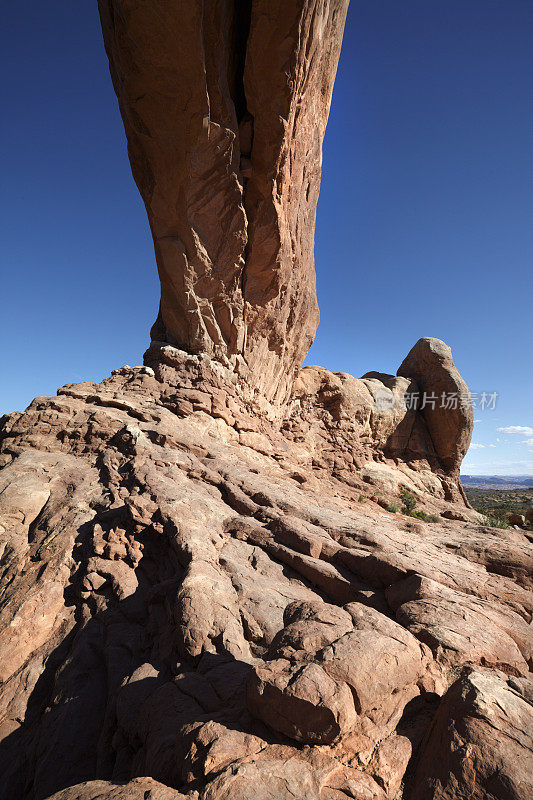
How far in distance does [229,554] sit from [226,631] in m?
1.74

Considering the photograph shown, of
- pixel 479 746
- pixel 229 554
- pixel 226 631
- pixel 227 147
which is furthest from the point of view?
pixel 227 147

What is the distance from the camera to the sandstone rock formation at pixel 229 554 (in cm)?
259

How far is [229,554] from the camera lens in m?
5.77

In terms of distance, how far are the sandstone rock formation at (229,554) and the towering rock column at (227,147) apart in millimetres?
67

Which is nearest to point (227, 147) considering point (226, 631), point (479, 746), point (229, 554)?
point (229, 554)

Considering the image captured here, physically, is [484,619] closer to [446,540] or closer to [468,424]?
[446,540]

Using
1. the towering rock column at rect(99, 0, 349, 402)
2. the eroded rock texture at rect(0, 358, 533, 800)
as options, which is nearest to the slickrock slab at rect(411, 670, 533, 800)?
the eroded rock texture at rect(0, 358, 533, 800)

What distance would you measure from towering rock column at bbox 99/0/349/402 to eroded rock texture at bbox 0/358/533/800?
484 centimetres

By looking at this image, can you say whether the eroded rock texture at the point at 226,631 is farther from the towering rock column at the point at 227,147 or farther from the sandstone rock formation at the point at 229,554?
the towering rock column at the point at 227,147

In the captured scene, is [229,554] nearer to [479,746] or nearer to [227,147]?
[479,746]

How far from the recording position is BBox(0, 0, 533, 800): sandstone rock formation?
2586mm

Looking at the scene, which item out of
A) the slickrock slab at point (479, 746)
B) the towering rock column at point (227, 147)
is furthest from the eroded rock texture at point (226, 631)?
the towering rock column at point (227, 147)

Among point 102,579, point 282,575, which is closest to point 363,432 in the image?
point 282,575

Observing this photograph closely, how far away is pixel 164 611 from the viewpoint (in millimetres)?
4906
